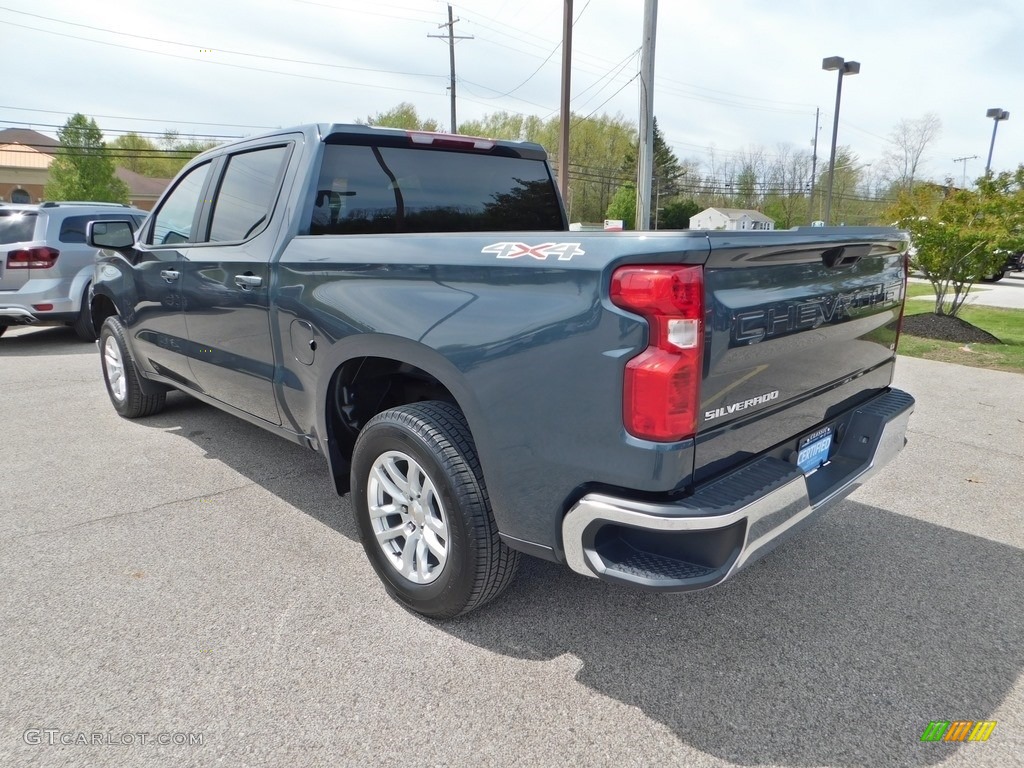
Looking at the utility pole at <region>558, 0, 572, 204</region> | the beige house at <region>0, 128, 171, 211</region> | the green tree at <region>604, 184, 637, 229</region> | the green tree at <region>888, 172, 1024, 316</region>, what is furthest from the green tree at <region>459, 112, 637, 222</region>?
the green tree at <region>888, 172, 1024, 316</region>

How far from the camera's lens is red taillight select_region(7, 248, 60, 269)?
28.0 ft

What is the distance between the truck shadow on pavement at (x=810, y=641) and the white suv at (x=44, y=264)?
7.18 m

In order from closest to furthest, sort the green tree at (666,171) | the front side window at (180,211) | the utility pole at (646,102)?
the front side window at (180,211) → the utility pole at (646,102) → the green tree at (666,171)

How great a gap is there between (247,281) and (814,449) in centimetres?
271

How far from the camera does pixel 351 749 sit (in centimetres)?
214

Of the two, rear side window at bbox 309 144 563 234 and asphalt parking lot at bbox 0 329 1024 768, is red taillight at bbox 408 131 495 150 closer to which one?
rear side window at bbox 309 144 563 234

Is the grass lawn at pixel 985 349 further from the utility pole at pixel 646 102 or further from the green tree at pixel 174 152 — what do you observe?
the green tree at pixel 174 152

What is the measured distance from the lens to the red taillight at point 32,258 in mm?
8547

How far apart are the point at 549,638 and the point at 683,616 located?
583 mm

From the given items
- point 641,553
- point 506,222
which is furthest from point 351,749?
point 506,222

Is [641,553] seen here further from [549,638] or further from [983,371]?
[983,371]

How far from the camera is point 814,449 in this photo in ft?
8.93

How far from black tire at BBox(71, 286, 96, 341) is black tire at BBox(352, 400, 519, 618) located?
762 centimetres

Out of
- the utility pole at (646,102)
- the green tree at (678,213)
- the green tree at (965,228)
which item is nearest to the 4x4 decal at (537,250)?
the green tree at (965,228)
